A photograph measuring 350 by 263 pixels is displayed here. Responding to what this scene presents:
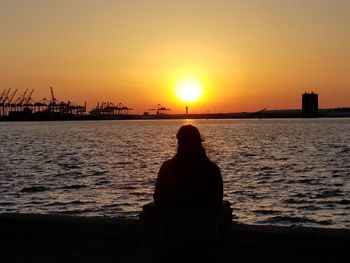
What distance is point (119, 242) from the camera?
5.64 meters

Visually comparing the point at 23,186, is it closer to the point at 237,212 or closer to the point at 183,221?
the point at 237,212

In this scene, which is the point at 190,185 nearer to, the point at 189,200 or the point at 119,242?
the point at 189,200

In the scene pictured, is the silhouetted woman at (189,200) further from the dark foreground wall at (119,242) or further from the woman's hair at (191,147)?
the dark foreground wall at (119,242)

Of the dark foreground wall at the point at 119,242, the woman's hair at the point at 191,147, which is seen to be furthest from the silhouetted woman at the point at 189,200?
the dark foreground wall at the point at 119,242

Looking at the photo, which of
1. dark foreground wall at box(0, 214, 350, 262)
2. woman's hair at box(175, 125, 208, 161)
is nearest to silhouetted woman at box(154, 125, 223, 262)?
woman's hair at box(175, 125, 208, 161)

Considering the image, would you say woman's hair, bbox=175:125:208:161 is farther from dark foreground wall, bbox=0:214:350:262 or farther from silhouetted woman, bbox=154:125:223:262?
dark foreground wall, bbox=0:214:350:262

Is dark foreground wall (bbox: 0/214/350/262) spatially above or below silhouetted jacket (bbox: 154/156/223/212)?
below

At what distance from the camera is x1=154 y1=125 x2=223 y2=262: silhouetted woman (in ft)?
15.3

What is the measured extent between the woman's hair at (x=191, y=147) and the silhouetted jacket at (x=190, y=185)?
33 millimetres

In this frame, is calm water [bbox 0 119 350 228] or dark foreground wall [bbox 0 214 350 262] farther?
calm water [bbox 0 119 350 228]

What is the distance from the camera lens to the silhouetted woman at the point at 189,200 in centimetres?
466

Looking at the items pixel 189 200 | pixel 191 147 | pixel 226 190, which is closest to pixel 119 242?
pixel 189 200

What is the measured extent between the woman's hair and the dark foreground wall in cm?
87

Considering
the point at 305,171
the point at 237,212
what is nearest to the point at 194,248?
the point at 237,212
